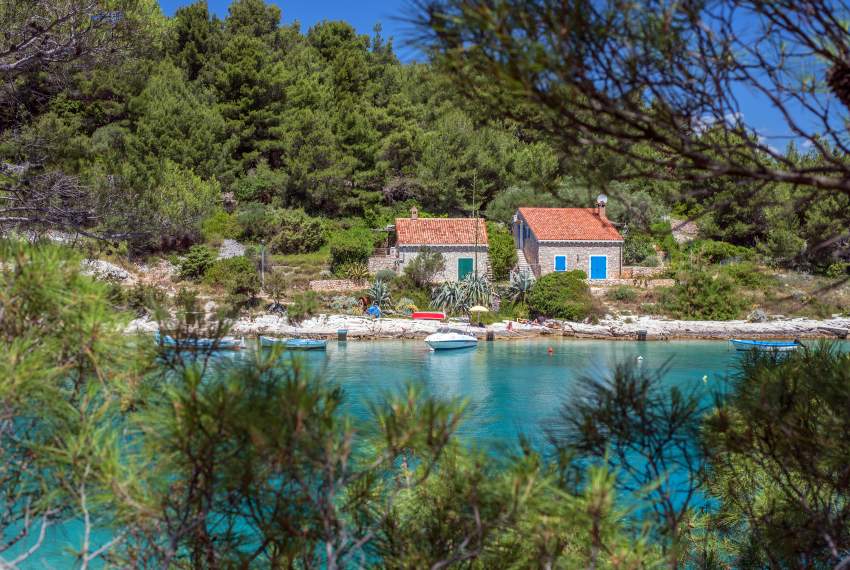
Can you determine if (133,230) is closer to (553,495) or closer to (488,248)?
(553,495)

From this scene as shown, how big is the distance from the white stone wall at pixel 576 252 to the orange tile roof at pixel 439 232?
2525 millimetres

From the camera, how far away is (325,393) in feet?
9.09

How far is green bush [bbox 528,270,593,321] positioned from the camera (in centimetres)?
2761

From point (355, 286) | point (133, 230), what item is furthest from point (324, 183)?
point (133, 230)

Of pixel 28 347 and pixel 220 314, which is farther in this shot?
pixel 220 314

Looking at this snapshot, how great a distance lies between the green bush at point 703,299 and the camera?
28.2 meters

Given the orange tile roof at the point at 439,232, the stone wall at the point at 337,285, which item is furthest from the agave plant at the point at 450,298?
the stone wall at the point at 337,285

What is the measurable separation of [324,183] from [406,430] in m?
32.2

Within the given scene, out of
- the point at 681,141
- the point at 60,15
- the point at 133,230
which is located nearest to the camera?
the point at 681,141

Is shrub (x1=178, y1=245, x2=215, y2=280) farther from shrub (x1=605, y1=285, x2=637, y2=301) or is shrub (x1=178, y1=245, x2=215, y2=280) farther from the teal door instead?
shrub (x1=605, y1=285, x2=637, y2=301)

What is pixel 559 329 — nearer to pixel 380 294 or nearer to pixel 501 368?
pixel 501 368

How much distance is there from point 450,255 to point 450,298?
228 cm

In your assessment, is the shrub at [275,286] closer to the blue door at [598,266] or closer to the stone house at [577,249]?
the stone house at [577,249]

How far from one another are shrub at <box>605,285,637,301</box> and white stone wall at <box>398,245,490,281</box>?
5001mm
